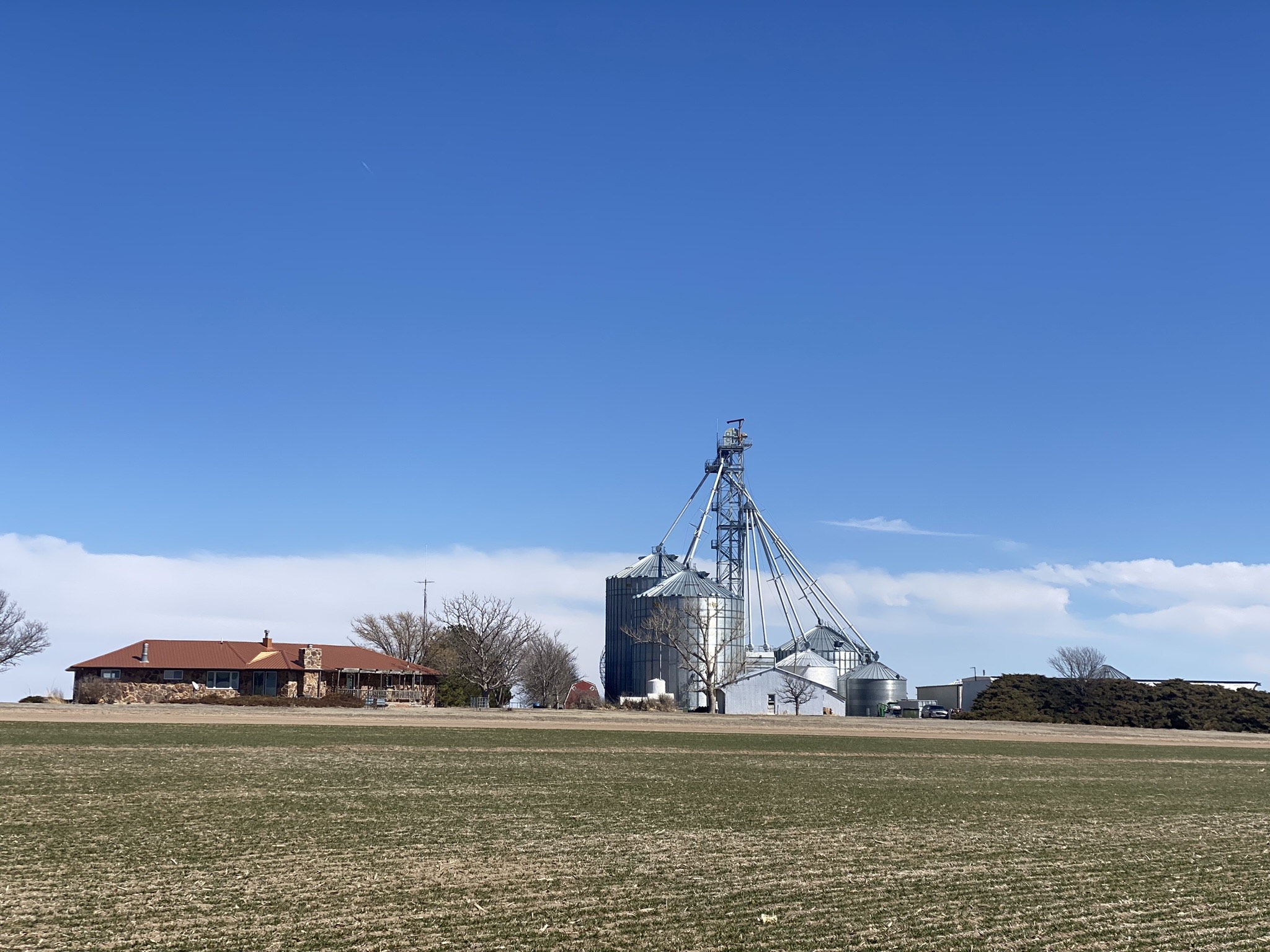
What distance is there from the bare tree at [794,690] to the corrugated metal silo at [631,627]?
29.0 feet

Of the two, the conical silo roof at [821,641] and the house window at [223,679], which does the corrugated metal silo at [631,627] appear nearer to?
the conical silo roof at [821,641]

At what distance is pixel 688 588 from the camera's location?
9394cm

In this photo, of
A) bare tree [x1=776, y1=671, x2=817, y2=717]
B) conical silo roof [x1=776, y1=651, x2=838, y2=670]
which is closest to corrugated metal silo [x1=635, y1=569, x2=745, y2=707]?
bare tree [x1=776, y1=671, x2=817, y2=717]

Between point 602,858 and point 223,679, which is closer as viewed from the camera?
point 602,858

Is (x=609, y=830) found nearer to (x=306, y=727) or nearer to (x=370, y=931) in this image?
(x=370, y=931)

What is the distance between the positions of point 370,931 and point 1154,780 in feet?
67.2

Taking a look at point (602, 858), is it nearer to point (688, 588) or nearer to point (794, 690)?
point (794, 690)

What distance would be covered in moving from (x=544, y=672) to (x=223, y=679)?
35249 millimetres

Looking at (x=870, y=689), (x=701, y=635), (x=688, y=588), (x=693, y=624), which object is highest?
(x=688, y=588)

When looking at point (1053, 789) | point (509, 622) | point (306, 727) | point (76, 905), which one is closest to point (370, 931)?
point (76, 905)

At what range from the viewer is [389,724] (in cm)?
4172

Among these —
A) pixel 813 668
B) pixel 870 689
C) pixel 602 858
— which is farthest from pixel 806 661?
pixel 602 858

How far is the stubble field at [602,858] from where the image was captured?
26.9 ft

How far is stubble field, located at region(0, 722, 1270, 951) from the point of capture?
8.21 metres
